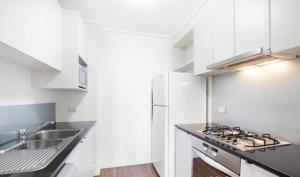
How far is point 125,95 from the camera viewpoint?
9.25ft

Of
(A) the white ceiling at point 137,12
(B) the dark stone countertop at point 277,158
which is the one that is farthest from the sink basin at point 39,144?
(A) the white ceiling at point 137,12

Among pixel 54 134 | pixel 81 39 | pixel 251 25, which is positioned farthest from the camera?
pixel 81 39

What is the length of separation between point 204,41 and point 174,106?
934 millimetres

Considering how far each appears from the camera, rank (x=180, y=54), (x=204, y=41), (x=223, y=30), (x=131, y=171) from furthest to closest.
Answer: (x=180, y=54)
(x=131, y=171)
(x=204, y=41)
(x=223, y=30)

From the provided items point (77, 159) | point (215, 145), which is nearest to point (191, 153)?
point (215, 145)

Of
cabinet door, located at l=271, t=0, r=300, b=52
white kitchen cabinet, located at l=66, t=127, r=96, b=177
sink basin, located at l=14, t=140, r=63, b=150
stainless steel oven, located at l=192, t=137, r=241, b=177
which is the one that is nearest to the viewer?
cabinet door, located at l=271, t=0, r=300, b=52

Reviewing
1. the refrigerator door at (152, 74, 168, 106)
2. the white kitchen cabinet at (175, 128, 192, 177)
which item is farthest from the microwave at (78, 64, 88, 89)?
the white kitchen cabinet at (175, 128, 192, 177)

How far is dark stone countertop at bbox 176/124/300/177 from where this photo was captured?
0.80 meters

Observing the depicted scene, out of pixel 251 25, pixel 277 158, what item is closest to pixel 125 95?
pixel 251 25

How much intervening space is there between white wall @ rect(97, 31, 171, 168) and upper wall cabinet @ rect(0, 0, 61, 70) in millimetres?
1107

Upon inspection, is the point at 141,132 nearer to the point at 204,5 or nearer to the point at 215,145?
the point at 215,145

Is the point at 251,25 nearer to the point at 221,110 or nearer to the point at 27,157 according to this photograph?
the point at 221,110

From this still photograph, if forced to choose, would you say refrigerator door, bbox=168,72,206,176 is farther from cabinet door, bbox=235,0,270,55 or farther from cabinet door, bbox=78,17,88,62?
cabinet door, bbox=78,17,88,62

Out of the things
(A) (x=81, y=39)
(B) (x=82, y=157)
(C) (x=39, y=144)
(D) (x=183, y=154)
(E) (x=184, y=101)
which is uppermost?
(A) (x=81, y=39)
